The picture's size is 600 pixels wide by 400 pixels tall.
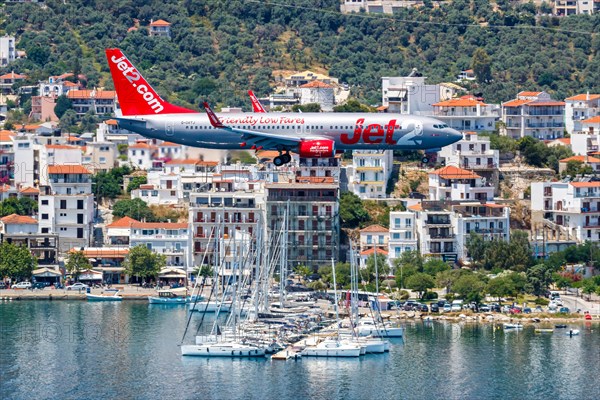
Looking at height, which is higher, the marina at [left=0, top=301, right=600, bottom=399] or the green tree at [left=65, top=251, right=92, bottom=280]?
the green tree at [left=65, top=251, right=92, bottom=280]

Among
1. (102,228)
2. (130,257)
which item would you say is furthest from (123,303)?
(102,228)

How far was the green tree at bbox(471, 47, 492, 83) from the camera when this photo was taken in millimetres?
194625

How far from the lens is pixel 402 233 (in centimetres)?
13000

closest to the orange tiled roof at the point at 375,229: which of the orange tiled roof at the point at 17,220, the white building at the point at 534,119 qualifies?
the orange tiled roof at the point at 17,220

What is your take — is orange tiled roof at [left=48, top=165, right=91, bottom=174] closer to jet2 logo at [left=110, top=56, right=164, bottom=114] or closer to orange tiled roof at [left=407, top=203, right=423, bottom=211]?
orange tiled roof at [left=407, top=203, right=423, bottom=211]

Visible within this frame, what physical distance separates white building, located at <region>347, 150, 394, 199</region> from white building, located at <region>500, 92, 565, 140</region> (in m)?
25.6

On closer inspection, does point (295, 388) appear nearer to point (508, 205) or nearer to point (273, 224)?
point (273, 224)

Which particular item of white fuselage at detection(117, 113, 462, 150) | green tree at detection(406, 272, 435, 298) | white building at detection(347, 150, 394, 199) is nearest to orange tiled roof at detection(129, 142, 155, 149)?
white building at detection(347, 150, 394, 199)

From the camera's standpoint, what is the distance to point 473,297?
120 meters

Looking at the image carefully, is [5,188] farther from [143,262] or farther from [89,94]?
[89,94]

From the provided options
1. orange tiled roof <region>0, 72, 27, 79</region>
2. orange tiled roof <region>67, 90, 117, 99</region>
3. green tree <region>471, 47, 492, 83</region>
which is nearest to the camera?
orange tiled roof <region>67, 90, 117, 99</region>

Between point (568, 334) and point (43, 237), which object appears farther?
point (43, 237)

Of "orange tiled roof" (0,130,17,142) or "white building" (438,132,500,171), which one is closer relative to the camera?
"white building" (438,132,500,171)

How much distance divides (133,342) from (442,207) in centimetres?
2851
